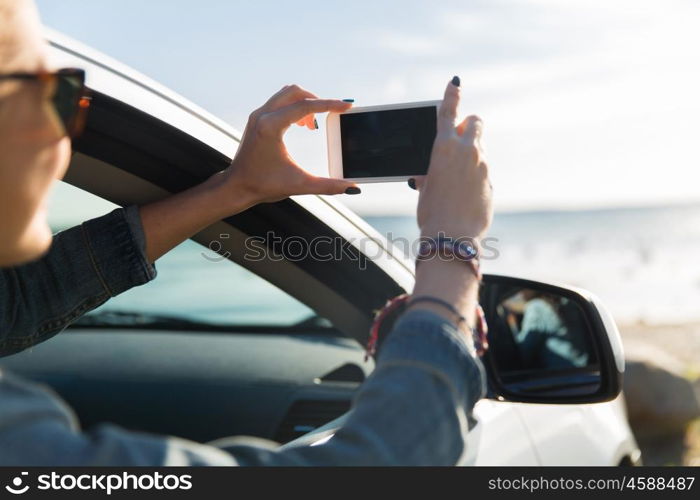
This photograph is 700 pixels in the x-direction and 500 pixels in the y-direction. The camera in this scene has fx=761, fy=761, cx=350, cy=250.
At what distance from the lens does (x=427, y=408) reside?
107 cm

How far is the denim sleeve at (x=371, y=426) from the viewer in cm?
97

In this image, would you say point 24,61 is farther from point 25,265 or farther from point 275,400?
point 275,400

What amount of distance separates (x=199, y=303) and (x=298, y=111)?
2119 millimetres

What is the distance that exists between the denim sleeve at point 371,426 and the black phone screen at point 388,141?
62cm

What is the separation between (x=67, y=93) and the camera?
1.15 meters

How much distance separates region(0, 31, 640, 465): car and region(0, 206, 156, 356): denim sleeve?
0.10 metres

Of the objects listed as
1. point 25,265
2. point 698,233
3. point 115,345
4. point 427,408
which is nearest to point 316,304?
point 25,265

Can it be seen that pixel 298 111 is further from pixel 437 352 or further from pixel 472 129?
pixel 437 352

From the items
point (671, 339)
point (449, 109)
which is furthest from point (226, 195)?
point (671, 339)

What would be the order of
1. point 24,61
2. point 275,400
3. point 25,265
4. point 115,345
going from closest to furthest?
point 24,61
point 25,265
point 275,400
point 115,345

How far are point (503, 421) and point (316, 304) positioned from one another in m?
0.60

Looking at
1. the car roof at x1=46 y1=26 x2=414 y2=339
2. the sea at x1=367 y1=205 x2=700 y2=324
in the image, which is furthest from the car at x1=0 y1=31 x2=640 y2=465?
the sea at x1=367 y1=205 x2=700 y2=324

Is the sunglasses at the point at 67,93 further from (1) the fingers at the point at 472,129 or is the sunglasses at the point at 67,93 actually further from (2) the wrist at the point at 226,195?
(1) the fingers at the point at 472,129

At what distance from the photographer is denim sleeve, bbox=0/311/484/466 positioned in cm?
97
